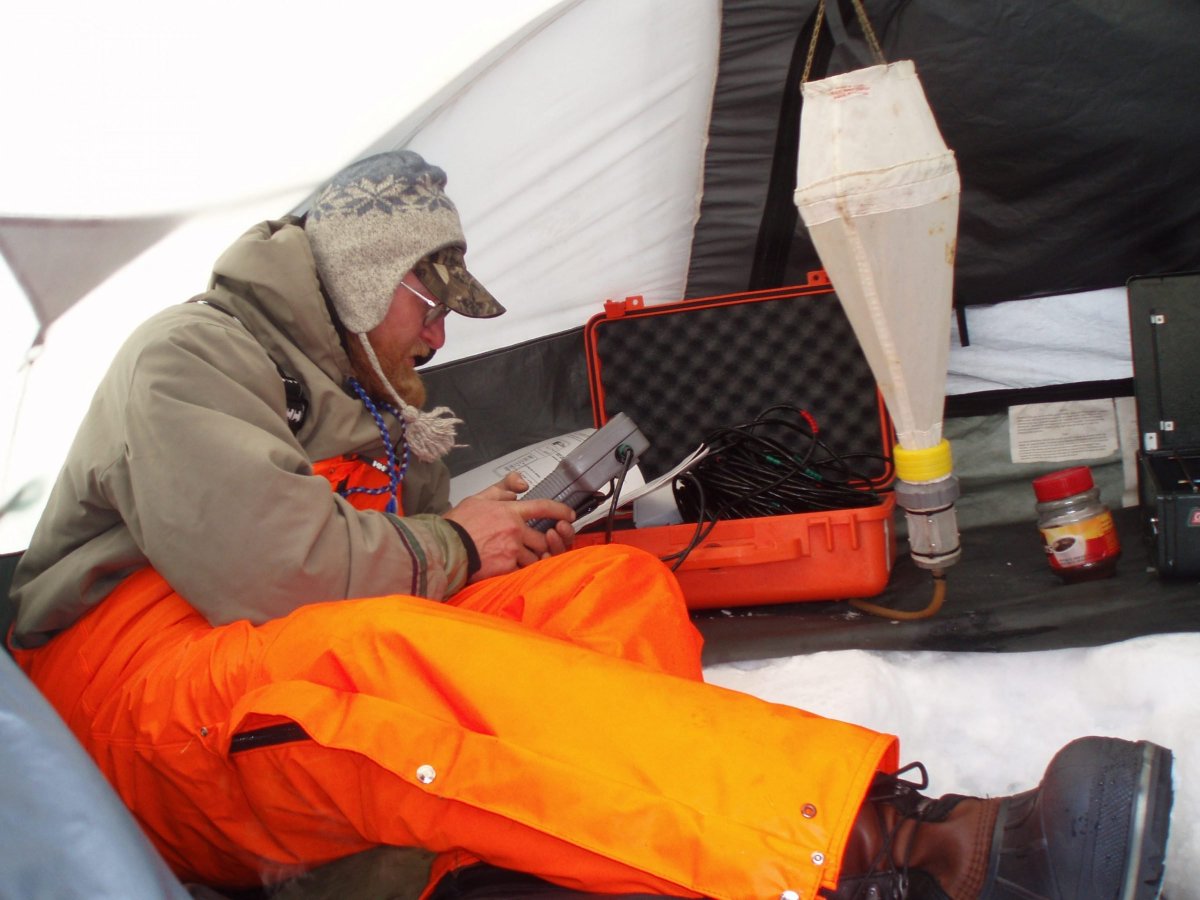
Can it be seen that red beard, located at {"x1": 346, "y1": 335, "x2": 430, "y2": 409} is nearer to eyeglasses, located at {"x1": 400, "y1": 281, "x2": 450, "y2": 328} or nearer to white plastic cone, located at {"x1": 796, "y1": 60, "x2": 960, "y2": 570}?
eyeglasses, located at {"x1": 400, "y1": 281, "x2": 450, "y2": 328}

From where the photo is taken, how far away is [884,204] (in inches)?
43.1

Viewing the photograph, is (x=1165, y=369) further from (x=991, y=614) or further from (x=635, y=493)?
(x=635, y=493)

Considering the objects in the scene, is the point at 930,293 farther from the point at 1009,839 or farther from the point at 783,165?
the point at 783,165

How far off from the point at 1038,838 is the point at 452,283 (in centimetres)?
112

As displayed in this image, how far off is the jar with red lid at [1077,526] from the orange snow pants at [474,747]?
0.82 m

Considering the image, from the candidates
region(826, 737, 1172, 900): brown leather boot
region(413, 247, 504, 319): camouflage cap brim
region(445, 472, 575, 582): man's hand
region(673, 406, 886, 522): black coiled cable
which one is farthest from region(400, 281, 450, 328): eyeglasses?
region(826, 737, 1172, 900): brown leather boot

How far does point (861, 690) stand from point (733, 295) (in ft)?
3.03

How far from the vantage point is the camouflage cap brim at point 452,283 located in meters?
1.61

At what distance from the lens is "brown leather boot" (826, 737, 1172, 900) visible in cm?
87

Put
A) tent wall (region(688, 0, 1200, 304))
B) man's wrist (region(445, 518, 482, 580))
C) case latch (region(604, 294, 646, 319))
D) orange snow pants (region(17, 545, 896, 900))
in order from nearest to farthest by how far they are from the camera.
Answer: orange snow pants (region(17, 545, 896, 900)), man's wrist (region(445, 518, 482, 580)), tent wall (region(688, 0, 1200, 304)), case latch (region(604, 294, 646, 319))

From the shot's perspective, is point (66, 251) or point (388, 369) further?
point (388, 369)

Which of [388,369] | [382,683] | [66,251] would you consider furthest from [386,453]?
[382,683]

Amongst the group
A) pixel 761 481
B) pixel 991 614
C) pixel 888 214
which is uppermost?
pixel 888 214

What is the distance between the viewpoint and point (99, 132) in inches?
55.6
